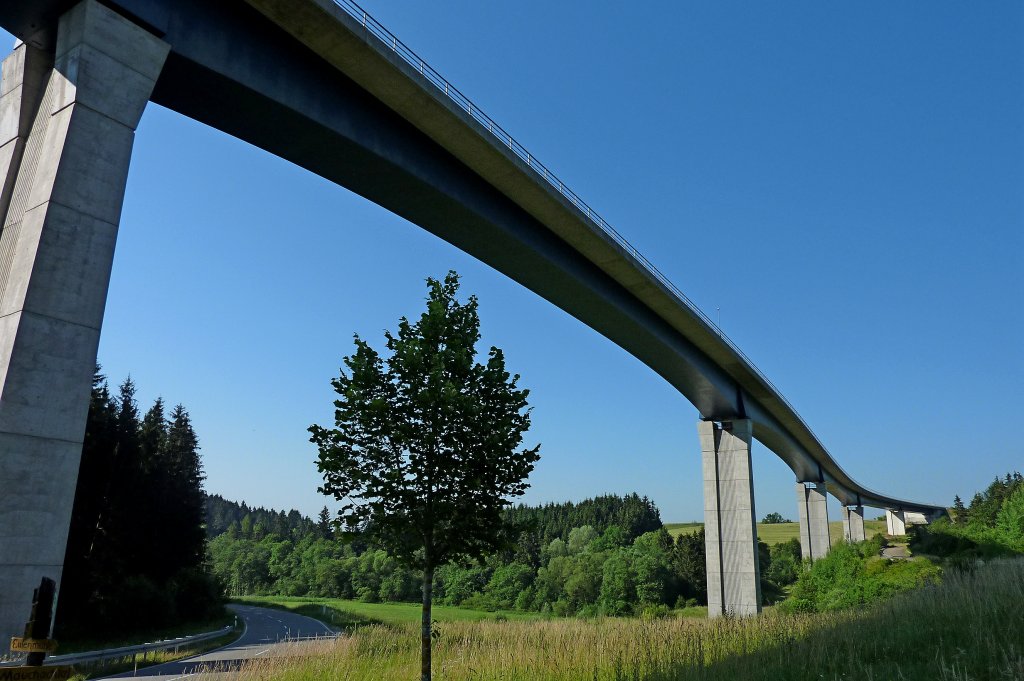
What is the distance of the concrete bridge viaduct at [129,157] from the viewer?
8969mm

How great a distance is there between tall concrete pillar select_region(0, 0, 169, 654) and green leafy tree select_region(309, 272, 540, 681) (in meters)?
4.24

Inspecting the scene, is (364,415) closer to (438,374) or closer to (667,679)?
(438,374)

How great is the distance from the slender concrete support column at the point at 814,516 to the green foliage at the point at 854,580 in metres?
30.4

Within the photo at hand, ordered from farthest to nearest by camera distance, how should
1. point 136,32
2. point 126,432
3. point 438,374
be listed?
point 126,432 → point 438,374 → point 136,32

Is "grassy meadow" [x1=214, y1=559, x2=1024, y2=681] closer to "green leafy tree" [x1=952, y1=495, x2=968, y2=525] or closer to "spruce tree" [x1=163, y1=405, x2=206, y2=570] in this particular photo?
"spruce tree" [x1=163, y1=405, x2=206, y2=570]

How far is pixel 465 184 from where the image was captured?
18219mm

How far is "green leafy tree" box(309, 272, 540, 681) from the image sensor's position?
1230cm

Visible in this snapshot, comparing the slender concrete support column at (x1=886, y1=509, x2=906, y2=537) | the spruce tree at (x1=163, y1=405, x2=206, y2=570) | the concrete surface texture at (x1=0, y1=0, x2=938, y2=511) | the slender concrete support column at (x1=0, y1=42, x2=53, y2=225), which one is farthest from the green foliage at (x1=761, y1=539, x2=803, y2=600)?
the slender concrete support column at (x1=0, y1=42, x2=53, y2=225)

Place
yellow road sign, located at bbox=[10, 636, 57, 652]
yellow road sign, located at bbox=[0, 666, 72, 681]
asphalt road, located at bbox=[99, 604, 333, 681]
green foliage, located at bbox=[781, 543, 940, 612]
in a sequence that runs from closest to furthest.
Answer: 1. yellow road sign, located at bbox=[0, 666, 72, 681]
2. yellow road sign, located at bbox=[10, 636, 57, 652]
3. asphalt road, located at bbox=[99, 604, 333, 681]
4. green foliage, located at bbox=[781, 543, 940, 612]

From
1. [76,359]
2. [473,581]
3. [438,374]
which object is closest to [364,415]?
[438,374]

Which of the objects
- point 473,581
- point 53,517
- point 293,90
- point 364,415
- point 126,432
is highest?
point 293,90

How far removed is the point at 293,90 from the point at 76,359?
22.9 feet

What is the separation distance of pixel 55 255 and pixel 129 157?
82.5 inches

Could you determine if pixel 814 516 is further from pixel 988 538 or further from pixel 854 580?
pixel 854 580
